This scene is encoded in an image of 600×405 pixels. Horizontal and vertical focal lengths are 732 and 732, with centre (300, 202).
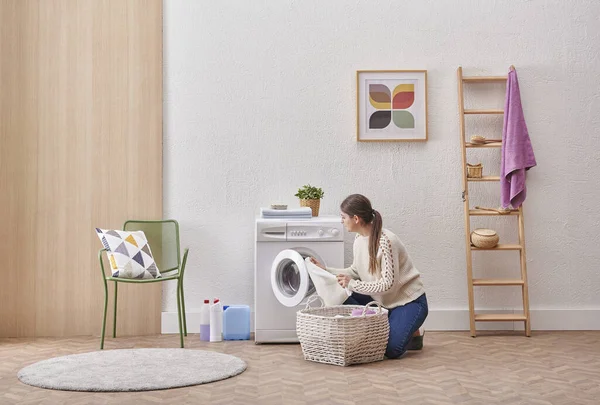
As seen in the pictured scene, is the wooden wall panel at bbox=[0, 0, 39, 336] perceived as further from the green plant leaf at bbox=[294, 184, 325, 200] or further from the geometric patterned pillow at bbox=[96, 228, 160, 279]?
the green plant leaf at bbox=[294, 184, 325, 200]

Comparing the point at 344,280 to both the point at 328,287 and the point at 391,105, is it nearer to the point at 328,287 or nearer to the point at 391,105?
the point at 328,287

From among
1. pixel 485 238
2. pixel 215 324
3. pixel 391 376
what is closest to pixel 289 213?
pixel 215 324

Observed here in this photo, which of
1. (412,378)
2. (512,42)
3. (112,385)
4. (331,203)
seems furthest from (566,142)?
(112,385)

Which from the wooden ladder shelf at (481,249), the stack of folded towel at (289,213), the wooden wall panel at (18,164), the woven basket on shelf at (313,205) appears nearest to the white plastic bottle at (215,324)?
the stack of folded towel at (289,213)

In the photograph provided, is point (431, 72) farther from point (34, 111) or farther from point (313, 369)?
point (34, 111)

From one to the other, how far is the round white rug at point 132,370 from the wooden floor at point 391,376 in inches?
2.8

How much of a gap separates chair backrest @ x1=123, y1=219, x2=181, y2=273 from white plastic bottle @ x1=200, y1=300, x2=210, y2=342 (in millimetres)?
363

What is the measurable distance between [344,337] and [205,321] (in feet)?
4.38

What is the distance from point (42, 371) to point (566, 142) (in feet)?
12.6

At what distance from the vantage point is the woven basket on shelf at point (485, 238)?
501 cm

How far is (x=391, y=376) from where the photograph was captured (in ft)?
12.1

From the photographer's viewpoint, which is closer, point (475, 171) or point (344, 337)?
point (344, 337)

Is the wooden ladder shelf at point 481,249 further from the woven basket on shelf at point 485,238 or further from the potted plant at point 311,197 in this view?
the potted plant at point 311,197

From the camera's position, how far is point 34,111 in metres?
5.18
